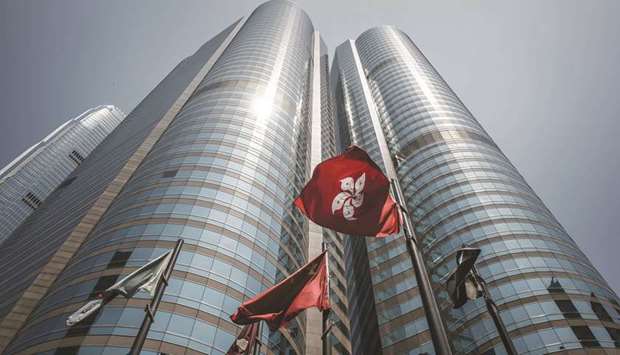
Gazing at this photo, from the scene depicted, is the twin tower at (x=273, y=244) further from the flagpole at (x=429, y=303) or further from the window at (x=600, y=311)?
the flagpole at (x=429, y=303)

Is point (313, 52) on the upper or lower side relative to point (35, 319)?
upper

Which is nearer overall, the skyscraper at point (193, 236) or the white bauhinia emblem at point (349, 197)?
the white bauhinia emblem at point (349, 197)

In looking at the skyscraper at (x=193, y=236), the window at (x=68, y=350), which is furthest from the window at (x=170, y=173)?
the window at (x=68, y=350)

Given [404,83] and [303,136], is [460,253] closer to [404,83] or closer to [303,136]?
[303,136]

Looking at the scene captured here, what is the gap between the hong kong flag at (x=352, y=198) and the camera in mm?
14516

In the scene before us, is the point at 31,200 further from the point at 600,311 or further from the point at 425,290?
the point at 425,290

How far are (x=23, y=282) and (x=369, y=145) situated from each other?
216 ft

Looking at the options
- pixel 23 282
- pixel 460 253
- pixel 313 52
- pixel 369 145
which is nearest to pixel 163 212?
pixel 23 282

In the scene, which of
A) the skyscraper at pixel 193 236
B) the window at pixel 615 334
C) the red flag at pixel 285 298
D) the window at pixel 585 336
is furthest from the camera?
the window at pixel 615 334

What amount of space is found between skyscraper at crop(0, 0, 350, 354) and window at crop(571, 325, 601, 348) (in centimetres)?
2499

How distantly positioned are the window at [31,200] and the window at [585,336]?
219412 mm

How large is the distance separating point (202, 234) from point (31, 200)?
641 ft

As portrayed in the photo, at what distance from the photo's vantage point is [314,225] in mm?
59188

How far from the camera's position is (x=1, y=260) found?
82.2m
